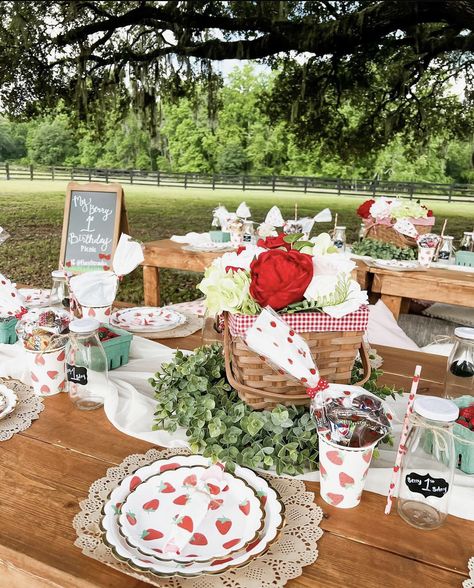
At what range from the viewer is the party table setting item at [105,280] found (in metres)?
1.07

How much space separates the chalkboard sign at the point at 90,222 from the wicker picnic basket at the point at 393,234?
4.36 ft

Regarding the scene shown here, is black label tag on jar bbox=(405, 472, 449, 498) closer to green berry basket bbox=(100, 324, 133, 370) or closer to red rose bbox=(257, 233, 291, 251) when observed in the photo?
red rose bbox=(257, 233, 291, 251)

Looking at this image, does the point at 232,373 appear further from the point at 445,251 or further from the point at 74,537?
the point at 445,251

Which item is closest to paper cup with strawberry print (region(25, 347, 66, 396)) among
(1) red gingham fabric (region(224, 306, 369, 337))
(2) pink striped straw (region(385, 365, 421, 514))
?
(1) red gingham fabric (region(224, 306, 369, 337))

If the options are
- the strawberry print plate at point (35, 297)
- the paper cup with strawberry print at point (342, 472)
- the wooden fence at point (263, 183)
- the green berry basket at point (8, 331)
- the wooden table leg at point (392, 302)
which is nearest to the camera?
the paper cup with strawberry print at point (342, 472)

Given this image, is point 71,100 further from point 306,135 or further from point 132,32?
point 306,135

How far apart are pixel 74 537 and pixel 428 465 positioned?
460 mm

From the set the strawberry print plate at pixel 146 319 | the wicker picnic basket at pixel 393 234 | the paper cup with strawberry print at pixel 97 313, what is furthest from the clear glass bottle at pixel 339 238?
the paper cup with strawberry print at pixel 97 313

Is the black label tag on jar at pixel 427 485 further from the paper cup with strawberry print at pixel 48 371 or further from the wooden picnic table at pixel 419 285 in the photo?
the wooden picnic table at pixel 419 285

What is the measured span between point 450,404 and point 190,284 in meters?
4.51

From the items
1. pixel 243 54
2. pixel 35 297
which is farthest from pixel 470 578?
pixel 243 54

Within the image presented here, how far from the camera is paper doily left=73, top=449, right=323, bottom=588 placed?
1.79ft

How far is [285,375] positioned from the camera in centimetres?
77

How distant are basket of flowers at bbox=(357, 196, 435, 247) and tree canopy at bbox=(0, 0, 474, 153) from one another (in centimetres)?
334
